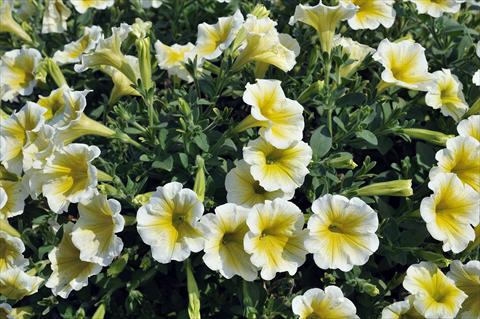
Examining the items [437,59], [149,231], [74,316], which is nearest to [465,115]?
[437,59]

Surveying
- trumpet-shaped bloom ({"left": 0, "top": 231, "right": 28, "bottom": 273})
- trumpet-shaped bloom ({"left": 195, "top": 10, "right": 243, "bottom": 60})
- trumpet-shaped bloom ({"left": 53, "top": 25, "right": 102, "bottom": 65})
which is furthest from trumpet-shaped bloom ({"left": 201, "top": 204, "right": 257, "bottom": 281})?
trumpet-shaped bloom ({"left": 53, "top": 25, "right": 102, "bottom": 65})

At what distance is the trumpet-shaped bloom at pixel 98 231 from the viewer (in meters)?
2.57

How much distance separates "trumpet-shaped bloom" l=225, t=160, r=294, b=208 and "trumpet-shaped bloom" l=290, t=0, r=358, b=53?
825 mm

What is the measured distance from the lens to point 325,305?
2578 millimetres

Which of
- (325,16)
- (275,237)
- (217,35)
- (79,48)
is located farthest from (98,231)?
(325,16)

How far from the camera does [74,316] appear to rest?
2.90m

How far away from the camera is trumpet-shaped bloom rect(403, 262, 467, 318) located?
2520 millimetres

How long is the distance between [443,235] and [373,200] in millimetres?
394

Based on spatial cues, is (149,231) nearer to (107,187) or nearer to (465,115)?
(107,187)

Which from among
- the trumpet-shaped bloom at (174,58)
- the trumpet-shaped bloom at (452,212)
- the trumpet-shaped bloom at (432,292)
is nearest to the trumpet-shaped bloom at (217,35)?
the trumpet-shaped bloom at (174,58)

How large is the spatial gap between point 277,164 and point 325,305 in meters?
0.64

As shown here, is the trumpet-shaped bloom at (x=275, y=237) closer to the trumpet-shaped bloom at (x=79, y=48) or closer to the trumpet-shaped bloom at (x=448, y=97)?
the trumpet-shaped bloom at (x=448, y=97)

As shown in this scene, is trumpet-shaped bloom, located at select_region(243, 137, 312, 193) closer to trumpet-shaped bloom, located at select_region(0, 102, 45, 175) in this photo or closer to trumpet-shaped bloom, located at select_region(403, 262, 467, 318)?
trumpet-shaped bloom, located at select_region(403, 262, 467, 318)

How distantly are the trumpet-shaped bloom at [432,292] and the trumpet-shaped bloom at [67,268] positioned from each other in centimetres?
139
